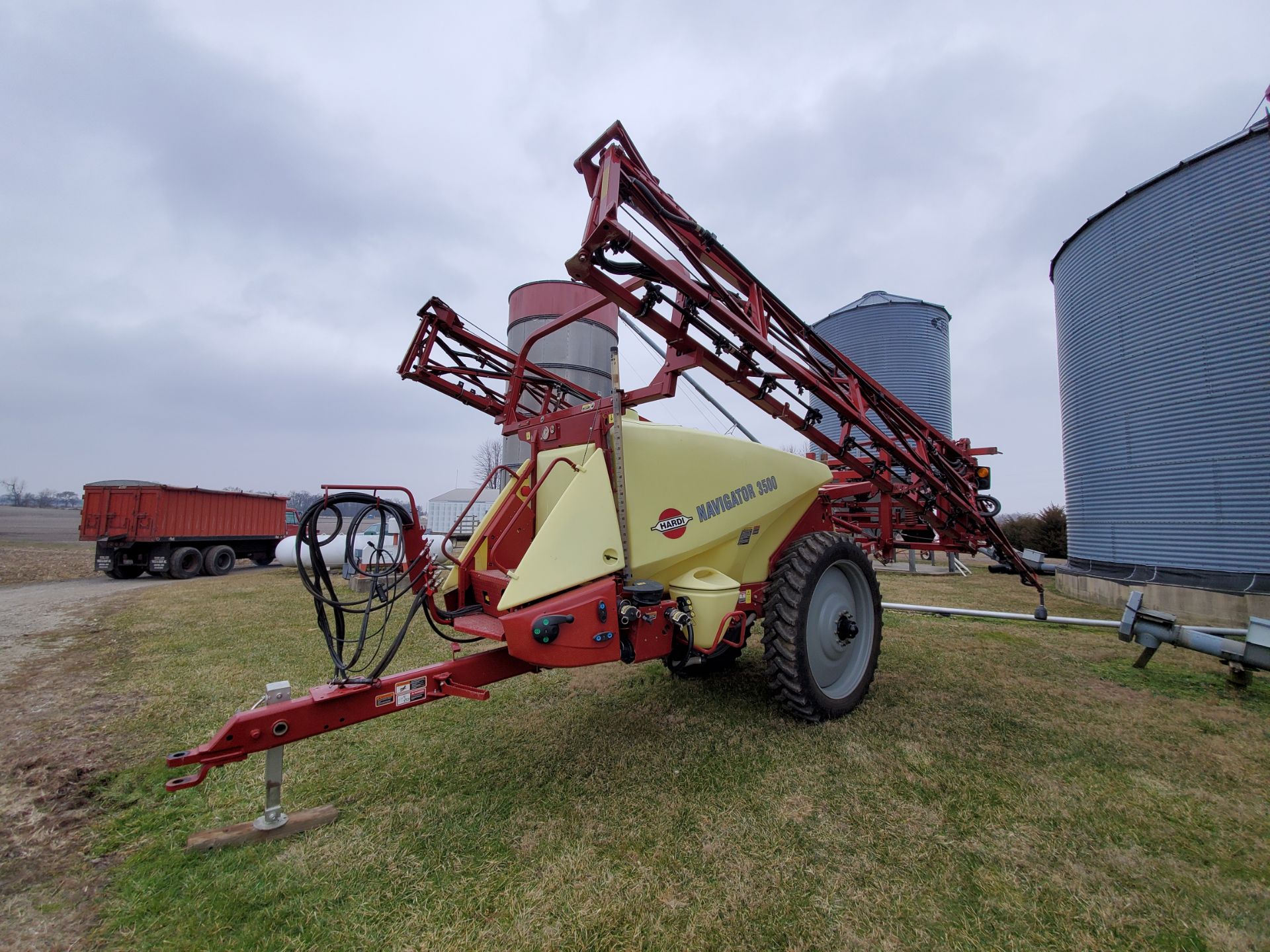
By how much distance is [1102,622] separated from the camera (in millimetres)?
6895

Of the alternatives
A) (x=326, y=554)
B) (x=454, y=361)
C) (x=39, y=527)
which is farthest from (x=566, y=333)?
(x=39, y=527)

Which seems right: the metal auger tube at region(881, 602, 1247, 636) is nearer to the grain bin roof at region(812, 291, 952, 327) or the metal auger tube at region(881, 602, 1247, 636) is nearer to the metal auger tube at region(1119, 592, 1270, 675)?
the metal auger tube at region(1119, 592, 1270, 675)

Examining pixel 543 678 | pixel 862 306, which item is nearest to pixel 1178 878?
pixel 543 678

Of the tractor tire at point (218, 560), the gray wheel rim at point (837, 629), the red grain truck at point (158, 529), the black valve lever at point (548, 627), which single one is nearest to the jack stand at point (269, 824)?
the black valve lever at point (548, 627)

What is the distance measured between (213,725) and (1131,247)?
13956 millimetres

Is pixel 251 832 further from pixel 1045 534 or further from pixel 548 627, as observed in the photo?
pixel 1045 534

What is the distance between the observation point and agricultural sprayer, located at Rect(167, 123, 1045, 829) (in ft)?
8.62

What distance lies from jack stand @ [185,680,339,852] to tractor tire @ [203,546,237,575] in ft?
57.1

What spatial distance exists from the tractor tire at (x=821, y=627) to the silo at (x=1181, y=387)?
7.36 meters

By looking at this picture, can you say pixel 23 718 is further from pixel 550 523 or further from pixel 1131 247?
pixel 1131 247

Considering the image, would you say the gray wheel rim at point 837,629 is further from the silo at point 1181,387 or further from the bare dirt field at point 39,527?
the bare dirt field at point 39,527

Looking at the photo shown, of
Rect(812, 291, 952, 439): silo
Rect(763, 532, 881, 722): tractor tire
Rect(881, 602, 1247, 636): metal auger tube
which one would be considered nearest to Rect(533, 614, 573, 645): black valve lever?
Rect(763, 532, 881, 722): tractor tire

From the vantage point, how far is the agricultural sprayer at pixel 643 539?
2.63 meters

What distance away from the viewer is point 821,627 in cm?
408
